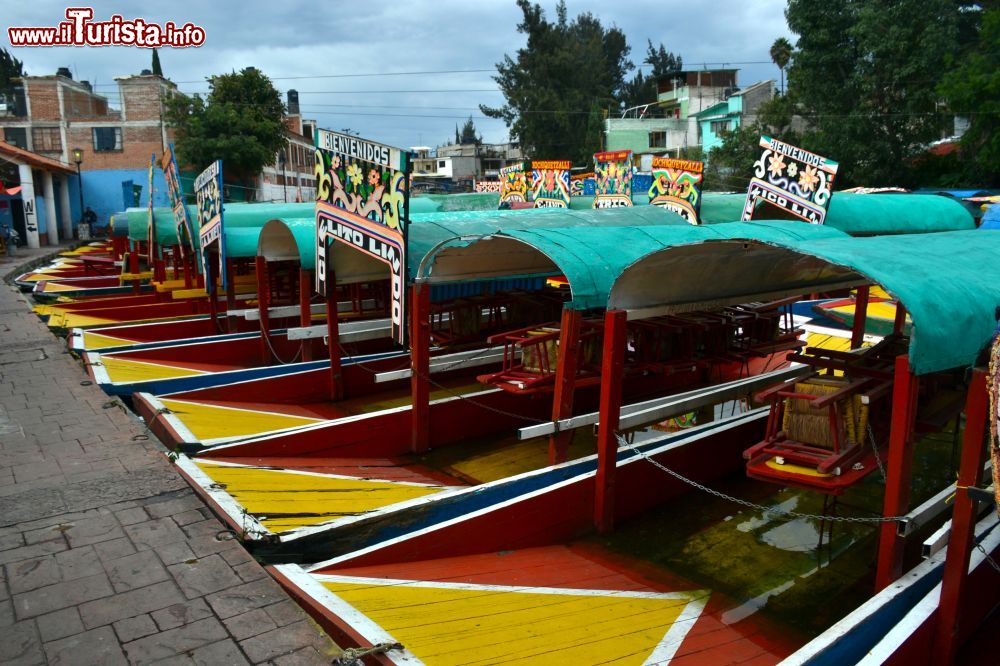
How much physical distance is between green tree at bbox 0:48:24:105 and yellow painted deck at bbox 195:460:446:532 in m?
61.4

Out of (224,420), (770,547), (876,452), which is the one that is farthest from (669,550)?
(224,420)

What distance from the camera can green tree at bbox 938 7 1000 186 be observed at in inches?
1094

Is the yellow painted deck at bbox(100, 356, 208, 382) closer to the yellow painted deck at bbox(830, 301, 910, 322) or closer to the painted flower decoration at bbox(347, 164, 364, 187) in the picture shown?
the painted flower decoration at bbox(347, 164, 364, 187)

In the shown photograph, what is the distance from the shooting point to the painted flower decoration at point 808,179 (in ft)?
42.2

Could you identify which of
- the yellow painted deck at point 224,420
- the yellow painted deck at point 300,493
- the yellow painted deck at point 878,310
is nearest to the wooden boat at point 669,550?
the yellow painted deck at point 300,493

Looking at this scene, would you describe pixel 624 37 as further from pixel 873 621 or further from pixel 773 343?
pixel 873 621

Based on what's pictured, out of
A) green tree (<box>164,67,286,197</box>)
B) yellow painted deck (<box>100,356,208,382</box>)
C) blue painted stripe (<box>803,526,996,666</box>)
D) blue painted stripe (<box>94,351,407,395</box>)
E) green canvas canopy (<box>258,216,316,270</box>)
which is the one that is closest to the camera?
blue painted stripe (<box>803,526,996,666</box>)

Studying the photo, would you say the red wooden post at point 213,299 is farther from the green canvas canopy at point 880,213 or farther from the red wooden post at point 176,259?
the green canvas canopy at point 880,213

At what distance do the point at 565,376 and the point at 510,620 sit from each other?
3299mm

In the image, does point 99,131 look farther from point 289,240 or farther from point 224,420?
point 224,420

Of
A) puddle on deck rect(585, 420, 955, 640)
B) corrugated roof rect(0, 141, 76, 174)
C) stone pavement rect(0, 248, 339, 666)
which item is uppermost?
corrugated roof rect(0, 141, 76, 174)

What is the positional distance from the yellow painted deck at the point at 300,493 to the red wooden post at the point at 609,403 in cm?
185

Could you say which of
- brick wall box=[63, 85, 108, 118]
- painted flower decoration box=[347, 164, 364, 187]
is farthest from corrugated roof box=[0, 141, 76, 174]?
painted flower decoration box=[347, 164, 364, 187]

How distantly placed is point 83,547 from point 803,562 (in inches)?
251
